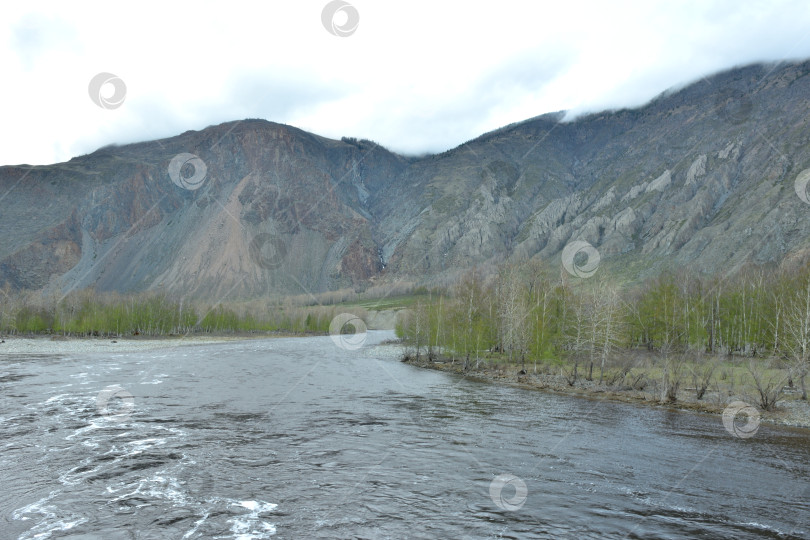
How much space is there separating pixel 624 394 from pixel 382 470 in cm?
3273

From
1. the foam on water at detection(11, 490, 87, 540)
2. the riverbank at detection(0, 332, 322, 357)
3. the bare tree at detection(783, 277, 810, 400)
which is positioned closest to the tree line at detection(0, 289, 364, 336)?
the riverbank at detection(0, 332, 322, 357)

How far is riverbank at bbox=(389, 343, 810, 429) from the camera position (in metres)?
36.0

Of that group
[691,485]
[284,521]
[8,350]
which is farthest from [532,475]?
[8,350]

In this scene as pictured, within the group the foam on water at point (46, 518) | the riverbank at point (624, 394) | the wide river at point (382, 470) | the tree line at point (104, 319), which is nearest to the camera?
the foam on water at point (46, 518)

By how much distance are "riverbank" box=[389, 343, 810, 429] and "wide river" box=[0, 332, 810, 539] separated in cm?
264

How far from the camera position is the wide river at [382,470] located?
51.9ft

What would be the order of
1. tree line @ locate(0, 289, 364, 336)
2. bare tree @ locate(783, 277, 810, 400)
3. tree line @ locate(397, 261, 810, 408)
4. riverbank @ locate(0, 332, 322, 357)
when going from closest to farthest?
bare tree @ locate(783, 277, 810, 400), tree line @ locate(397, 261, 810, 408), riverbank @ locate(0, 332, 322, 357), tree line @ locate(0, 289, 364, 336)

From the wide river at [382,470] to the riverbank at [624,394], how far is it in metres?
2.64

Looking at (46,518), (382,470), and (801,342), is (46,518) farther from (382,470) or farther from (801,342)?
(801,342)

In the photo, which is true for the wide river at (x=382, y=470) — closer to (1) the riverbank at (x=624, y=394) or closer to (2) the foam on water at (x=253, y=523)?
(2) the foam on water at (x=253, y=523)

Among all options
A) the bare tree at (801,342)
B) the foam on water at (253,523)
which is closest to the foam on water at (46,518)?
the foam on water at (253,523)

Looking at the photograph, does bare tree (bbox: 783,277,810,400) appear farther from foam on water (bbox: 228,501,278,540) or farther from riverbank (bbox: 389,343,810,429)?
foam on water (bbox: 228,501,278,540)

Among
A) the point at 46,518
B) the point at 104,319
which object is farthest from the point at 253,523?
the point at 104,319

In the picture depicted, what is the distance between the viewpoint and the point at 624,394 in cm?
4581
